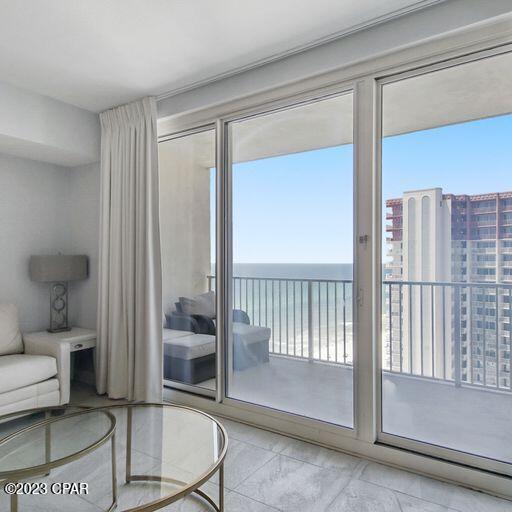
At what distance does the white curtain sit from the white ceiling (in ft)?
1.47

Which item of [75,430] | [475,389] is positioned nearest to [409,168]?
[475,389]

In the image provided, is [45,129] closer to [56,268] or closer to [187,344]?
[56,268]

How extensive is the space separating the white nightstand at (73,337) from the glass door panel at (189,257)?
2.23ft

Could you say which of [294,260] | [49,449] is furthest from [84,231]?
[49,449]

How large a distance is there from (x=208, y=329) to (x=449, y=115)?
2.24 meters

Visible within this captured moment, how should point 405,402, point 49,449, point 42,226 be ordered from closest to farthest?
point 49,449 < point 405,402 < point 42,226

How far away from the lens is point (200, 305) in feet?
10.9

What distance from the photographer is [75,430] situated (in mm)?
2014

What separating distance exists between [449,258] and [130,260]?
242 centimetres

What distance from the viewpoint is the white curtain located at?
10.8 ft

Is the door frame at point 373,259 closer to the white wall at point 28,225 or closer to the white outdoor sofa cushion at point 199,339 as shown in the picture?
the white outdoor sofa cushion at point 199,339

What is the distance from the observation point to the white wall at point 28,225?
364 cm

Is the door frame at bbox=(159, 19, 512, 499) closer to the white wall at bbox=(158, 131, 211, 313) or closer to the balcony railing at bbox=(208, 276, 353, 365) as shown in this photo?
the balcony railing at bbox=(208, 276, 353, 365)

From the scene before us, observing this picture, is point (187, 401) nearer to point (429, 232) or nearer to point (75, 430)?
point (75, 430)
